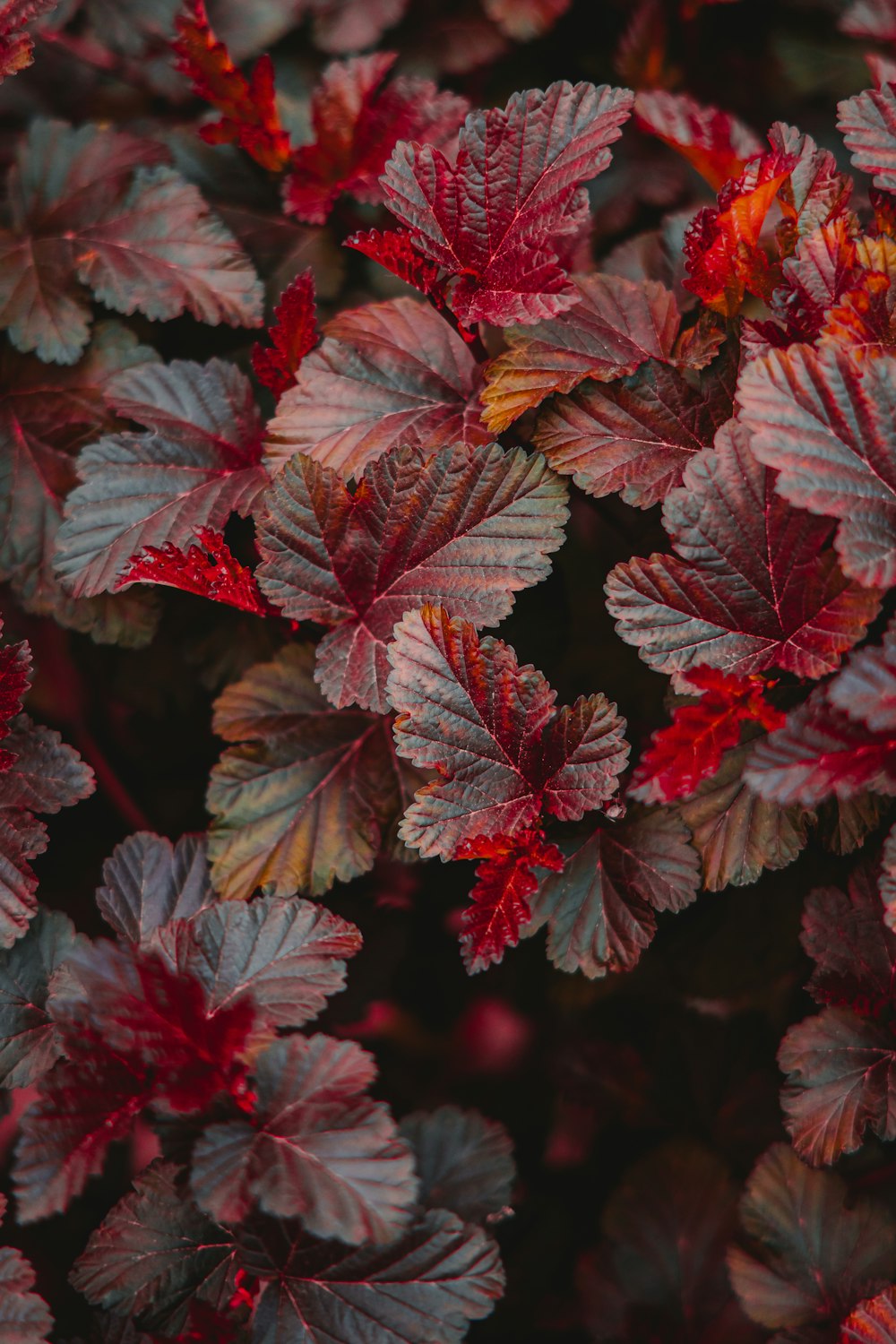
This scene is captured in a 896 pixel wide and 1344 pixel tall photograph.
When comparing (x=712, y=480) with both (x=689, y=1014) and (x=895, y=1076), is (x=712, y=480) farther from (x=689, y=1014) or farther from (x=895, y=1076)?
(x=689, y=1014)

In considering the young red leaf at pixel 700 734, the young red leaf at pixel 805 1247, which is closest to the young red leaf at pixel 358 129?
the young red leaf at pixel 700 734

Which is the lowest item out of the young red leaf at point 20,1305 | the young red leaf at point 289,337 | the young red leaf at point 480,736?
the young red leaf at point 20,1305

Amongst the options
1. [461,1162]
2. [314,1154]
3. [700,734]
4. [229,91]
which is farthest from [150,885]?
[229,91]

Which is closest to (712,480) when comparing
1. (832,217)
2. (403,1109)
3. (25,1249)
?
(832,217)

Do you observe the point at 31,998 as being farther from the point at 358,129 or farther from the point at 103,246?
the point at 358,129

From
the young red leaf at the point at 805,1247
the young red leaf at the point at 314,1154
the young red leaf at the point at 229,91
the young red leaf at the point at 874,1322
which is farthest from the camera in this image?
the young red leaf at the point at 229,91

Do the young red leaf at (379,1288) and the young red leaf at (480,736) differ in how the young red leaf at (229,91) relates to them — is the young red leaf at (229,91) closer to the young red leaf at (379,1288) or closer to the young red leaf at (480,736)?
the young red leaf at (480,736)
